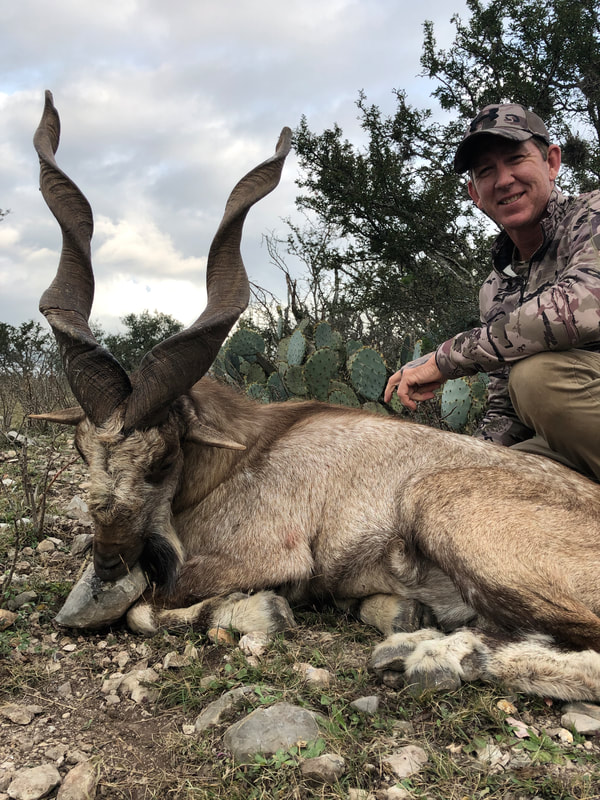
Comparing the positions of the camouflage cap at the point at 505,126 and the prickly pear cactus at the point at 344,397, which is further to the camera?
the prickly pear cactus at the point at 344,397

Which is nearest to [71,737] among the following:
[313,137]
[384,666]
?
[384,666]

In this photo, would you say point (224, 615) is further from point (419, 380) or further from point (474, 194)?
point (474, 194)

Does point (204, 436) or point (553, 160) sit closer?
point (204, 436)

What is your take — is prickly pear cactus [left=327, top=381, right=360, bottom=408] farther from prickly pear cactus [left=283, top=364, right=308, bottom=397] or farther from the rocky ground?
the rocky ground

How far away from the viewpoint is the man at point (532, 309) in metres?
3.43

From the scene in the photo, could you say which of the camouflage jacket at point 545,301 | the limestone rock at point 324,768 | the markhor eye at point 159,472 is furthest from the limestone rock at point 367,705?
the camouflage jacket at point 545,301

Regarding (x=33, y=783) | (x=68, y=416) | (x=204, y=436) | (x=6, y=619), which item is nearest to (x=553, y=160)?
(x=204, y=436)

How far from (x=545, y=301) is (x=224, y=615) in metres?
2.41

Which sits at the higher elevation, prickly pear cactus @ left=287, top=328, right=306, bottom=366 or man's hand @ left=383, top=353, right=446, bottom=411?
prickly pear cactus @ left=287, top=328, right=306, bottom=366

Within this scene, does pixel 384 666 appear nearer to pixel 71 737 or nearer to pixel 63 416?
pixel 71 737

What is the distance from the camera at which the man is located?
11.3ft

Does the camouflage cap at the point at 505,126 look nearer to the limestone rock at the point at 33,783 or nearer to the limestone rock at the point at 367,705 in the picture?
the limestone rock at the point at 367,705

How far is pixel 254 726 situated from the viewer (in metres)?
2.30

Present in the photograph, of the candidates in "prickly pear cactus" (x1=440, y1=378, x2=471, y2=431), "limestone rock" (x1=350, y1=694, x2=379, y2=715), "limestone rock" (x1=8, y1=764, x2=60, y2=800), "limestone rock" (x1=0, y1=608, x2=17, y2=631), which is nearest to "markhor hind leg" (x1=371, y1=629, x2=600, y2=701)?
"limestone rock" (x1=350, y1=694, x2=379, y2=715)
